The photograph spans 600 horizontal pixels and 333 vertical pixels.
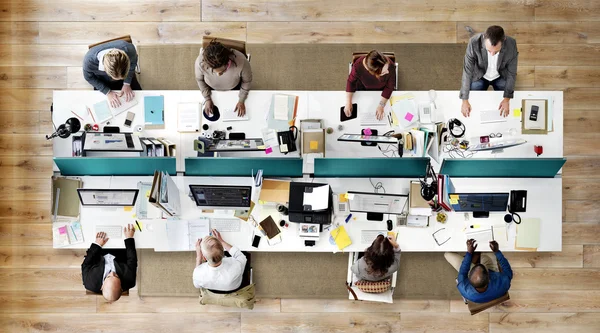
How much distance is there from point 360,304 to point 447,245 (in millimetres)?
1112

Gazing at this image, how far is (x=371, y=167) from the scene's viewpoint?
3.14 meters

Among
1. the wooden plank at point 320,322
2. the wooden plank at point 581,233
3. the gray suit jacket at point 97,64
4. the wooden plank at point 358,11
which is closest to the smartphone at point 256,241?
the wooden plank at point 320,322

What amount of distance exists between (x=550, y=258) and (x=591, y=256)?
395 mm

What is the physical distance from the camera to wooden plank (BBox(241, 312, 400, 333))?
12.9 ft

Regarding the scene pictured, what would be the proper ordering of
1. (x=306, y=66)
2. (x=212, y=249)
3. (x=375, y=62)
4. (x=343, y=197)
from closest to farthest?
(x=375, y=62) → (x=212, y=249) → (x=343, y=197) → (x=306, y=66)

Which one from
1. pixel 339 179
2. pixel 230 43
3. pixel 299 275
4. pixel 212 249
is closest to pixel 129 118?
pixel 230 43

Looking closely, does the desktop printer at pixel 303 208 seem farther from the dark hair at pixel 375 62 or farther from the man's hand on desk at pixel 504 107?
the man's hand on desk at pixel 504 107

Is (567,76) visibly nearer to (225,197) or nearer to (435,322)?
(435,322)

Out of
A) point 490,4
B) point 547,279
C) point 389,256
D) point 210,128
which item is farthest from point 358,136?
point 547,279

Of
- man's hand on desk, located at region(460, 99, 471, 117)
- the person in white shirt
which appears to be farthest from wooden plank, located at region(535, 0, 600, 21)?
the person in white shirt

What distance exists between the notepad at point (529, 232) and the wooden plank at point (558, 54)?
1.65m

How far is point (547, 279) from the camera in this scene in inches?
155

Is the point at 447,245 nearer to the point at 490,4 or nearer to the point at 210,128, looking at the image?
the point at 210,128

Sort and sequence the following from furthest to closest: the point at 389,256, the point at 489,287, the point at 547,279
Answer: the point at 547,279 < the point at 489,287 < the point at 389,256
